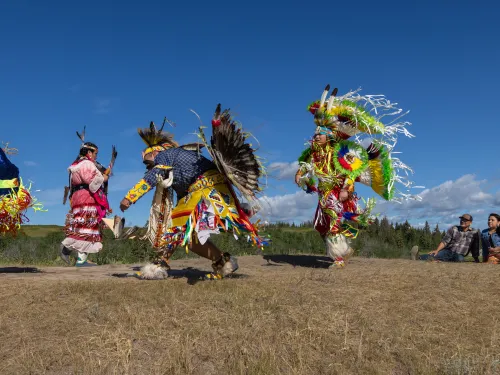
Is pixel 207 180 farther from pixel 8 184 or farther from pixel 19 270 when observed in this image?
pixel 19 270

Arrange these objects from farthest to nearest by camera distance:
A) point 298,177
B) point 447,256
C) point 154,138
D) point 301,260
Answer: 1. point 447,256
2. point 301,260
3. point 298,177
4. point 154,138

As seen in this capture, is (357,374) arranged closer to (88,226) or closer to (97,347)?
(97,347)

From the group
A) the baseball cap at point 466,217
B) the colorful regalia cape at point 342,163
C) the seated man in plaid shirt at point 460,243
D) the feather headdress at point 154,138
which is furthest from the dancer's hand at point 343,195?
the baseball cap at point 466,217

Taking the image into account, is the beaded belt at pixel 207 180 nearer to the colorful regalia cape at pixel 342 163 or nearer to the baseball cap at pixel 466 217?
the colorful regalia cape at pixel 342 163

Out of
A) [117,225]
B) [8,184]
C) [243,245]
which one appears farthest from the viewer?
[243,245]

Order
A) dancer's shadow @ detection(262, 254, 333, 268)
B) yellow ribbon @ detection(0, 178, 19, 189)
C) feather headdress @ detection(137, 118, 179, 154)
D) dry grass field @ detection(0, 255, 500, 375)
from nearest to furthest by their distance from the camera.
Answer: dry grass field @ detection(0, 255, 500, 375) → feather headdress @ detection(137, 118, 179, 154) → yellow ribbon @ detection(0, 178, 19, 189) → dancer's shadow @ detection(262, 254, 333, 268)

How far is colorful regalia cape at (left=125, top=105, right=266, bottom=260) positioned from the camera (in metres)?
5.55

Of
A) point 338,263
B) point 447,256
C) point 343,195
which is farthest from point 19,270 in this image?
point 447,256

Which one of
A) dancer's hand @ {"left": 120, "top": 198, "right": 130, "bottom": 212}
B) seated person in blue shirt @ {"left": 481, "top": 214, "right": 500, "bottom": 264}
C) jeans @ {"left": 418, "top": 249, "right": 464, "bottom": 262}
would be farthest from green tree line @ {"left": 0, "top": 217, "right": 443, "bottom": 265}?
seated person in blue shirt @ {"left": 481, "top": 214, "right": 500, "bottom": 264}

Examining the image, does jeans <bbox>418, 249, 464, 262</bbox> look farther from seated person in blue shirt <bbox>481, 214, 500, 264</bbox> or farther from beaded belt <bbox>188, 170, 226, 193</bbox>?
beaded belt <bbox>188, 170, 226, 193</bbox>

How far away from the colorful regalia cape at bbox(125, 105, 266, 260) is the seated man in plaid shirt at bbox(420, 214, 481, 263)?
612 centimetres

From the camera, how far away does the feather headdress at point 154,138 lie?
20.4 feet

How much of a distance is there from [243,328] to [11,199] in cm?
411

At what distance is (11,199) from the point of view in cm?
659
